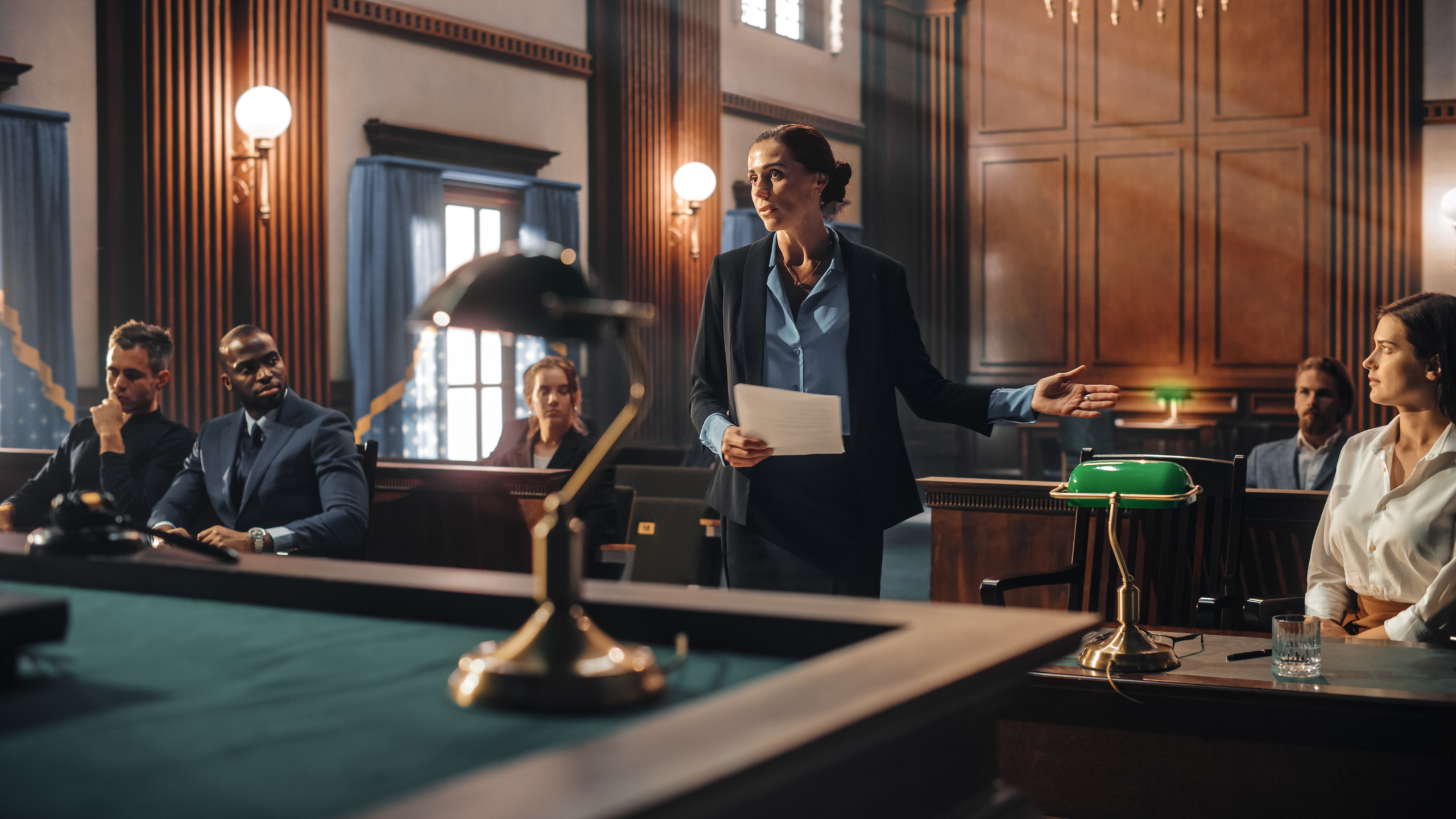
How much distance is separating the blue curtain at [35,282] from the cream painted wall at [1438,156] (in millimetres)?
8776

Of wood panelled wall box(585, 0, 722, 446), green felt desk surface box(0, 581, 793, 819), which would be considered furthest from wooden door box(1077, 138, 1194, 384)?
green felt desk surface box(0, 581, 793, 819)

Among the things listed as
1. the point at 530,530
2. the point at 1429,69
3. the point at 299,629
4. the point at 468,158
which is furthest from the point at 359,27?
the point at 1429,69

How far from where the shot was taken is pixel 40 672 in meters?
1.08

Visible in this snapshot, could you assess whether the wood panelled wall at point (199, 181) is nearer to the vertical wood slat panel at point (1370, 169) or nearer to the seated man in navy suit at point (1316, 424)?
the seated man in navy suit at point (1316, 424)

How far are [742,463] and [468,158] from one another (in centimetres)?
609

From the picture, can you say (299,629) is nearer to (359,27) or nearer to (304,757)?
(304,757)

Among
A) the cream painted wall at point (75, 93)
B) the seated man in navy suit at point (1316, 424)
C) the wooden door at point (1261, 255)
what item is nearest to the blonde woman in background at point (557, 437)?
the cream painted wall at point (75, 93)

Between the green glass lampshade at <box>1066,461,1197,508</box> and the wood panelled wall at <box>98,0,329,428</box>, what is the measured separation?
189 inches

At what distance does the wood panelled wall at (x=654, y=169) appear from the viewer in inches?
340

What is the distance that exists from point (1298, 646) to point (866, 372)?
2.83 ft

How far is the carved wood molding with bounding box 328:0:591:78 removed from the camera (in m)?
6.96

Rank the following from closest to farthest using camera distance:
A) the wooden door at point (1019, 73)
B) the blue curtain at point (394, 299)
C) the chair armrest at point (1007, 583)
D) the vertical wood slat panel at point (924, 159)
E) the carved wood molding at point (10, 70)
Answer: the chair armrest at point (1007, 583) < the carved wood molding at point (10, 70) < the blue curtain at point (394, 299) < the wooden door at point (1019, 73) < the vertical wood slat panel at point (924, 159)

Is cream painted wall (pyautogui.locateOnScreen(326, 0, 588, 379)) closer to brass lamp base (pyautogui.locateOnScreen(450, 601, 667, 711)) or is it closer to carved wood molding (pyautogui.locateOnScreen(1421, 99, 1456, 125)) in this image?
carved wood molding (pyautogui.locateOnScreen(1421, 99, 1456, 125))

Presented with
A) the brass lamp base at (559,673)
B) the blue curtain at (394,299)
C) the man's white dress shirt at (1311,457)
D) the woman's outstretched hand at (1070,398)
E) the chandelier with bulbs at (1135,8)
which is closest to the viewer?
the brass lamp base at (559,673)
